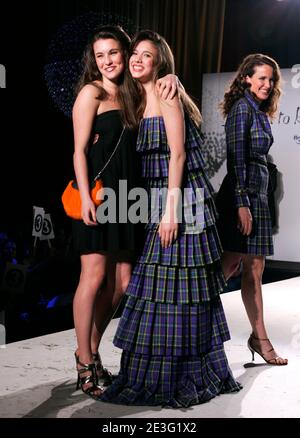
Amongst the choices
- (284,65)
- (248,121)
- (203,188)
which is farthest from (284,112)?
(203,188)

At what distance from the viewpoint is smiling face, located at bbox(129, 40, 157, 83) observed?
1.94 meters

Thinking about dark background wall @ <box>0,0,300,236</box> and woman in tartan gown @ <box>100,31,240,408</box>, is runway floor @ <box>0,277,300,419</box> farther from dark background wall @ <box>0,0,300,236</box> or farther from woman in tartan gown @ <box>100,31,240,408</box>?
dark background wall @ <box>0,0,300,236</box>

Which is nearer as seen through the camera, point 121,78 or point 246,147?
point 121,78

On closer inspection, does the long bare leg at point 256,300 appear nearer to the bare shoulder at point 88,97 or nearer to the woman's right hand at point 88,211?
the woman's right hand at point 88,211

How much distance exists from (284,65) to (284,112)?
49 centimetres

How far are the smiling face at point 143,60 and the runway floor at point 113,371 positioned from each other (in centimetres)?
106

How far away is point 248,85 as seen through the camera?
97.3 inches

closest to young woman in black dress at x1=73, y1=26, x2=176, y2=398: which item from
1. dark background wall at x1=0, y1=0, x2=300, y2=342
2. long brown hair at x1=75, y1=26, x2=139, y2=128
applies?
long brown hair at x1=75, y1=26, x2=139, y2=128

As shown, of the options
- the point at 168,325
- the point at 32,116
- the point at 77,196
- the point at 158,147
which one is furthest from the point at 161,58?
the point at 32,116

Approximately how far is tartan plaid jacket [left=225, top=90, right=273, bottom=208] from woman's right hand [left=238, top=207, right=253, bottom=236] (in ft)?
0.07

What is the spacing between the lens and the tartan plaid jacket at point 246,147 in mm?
2350

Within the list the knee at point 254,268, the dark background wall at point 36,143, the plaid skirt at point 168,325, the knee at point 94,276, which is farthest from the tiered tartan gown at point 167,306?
the dark background wall at point 36,143

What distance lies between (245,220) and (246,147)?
0.91 ft

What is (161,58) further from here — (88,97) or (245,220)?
(245,220)
